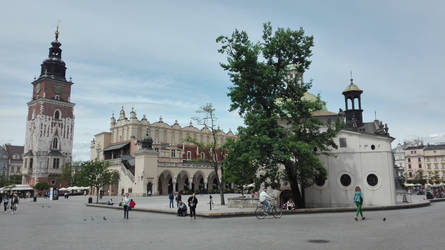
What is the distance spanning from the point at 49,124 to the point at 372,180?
237ft

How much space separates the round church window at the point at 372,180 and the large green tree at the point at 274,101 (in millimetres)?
4991

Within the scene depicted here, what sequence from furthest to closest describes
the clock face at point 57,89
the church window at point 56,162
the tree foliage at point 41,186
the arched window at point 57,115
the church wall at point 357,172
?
1. the clock face at point 57,89
2. the arched window at point 57,115
3. the church window at point 56,162
4. the tree foliage at point 41,186
5. the church wall at point 357,172

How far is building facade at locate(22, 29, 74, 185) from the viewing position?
2886 inches

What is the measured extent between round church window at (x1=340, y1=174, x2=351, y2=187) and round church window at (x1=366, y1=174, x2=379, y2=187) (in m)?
1.34

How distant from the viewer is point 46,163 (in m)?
73.6

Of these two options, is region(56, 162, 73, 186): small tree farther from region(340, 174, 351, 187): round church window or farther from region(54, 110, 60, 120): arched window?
region(340, 174, 351, 187): round church window

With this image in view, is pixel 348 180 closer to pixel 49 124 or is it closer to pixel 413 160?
pixel 49 124

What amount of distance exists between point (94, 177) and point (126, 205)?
21.9 m

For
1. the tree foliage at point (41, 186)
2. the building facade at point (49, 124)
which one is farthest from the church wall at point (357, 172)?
the building facade at point (49, 124)

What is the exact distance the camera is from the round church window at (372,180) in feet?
81.1

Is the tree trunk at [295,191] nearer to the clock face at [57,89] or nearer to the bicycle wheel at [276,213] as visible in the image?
the bicycle wheel at [276,213]

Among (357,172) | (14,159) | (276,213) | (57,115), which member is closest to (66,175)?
(57,115)

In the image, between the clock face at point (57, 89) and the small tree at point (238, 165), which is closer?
the small tree at point (238, 165)

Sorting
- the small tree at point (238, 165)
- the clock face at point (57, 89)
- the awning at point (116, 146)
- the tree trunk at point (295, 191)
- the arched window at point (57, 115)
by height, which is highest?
the clock face at point (57, 89)
